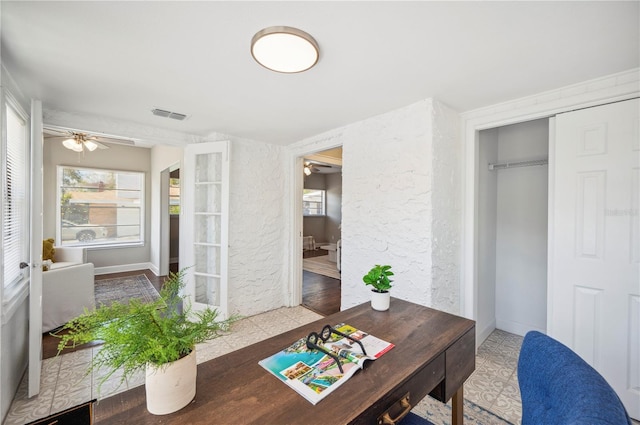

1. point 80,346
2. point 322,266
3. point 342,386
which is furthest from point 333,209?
point 342,386

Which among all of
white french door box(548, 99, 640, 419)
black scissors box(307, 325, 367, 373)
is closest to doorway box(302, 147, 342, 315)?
white french door box(548, 99, 640, 419)

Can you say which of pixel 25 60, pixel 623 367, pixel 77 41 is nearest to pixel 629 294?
pixel 623 367

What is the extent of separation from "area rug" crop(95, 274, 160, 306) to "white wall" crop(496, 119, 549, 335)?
4846 mm

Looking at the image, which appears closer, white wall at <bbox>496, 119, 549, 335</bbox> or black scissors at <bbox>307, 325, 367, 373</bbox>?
black scissors at <bbox>307, 325, 367, 373</bbox>

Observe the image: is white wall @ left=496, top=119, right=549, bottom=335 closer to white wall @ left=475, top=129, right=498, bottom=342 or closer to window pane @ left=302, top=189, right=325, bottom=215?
white wall @ left=475, top=129, right=498, bottom=342

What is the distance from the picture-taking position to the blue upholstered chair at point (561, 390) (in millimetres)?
585

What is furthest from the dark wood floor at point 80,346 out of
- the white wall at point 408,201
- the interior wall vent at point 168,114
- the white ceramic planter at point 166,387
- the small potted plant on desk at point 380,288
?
the white wall at point 408,201

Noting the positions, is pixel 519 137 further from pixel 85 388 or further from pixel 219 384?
pixel 85 388

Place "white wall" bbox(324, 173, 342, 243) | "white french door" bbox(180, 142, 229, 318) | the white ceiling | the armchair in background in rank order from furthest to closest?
"white wall" bbox(324, 173, 342, 243), "white french door" bbox(180, 142, 229, 318), the armchair in background, the white ceiling

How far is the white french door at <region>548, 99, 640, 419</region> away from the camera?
1818 mm

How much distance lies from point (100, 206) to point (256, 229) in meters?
4.38

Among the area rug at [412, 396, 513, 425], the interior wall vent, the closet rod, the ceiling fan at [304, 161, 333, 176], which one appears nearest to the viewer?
the area rug at [412, 396, 513, 425]

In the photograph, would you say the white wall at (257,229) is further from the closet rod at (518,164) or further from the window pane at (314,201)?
the window pane at (314,201)

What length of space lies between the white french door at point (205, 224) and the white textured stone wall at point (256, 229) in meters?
0.16
